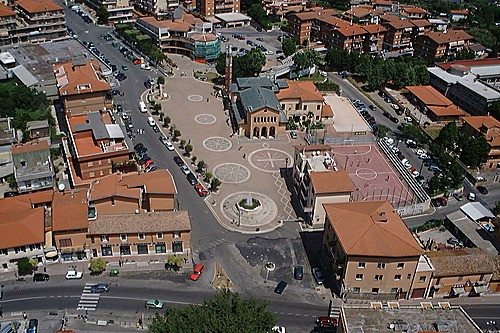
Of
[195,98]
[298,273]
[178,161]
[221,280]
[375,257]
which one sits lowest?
[221,280]

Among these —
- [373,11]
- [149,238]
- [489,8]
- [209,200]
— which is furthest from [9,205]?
[489,8]

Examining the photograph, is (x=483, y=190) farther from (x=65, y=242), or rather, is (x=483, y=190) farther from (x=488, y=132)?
(x=65, y=242)

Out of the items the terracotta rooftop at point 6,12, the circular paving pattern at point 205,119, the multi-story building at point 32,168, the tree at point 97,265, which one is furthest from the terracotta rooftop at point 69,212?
the terracotta rooftop at point 6,12

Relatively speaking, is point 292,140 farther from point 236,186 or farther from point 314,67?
point 314,67

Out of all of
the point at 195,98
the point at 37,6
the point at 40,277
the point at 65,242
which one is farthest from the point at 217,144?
the point at 37,6

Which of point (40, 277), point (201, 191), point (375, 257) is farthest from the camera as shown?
point (201, 191)
